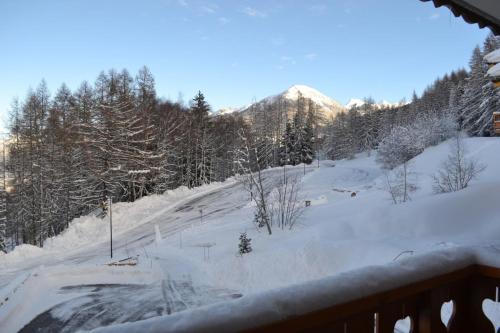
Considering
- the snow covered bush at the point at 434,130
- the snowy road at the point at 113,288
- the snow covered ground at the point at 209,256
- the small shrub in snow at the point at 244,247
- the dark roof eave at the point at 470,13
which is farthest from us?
the snow covered bush at the point at 434,130

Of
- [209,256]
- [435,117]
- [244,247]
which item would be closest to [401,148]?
[435,117]

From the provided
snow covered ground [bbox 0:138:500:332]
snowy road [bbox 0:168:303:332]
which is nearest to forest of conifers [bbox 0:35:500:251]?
snow covered ground [bbox 0:138:500:332]

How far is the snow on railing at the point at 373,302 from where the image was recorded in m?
0.94

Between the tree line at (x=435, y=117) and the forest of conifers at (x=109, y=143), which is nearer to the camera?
the forest of conifers at (x=109, y=143)

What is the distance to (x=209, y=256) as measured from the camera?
1752cm

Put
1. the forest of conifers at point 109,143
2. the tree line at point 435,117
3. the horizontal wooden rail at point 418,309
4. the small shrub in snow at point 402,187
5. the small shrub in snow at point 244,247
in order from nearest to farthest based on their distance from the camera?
the horizontal wooden rail at point 418,309
the small shrub in snow at point 244,247
the small shrub in snow at point 402,187
the forest of conifers at point 109,143
the tree line at point 435,117

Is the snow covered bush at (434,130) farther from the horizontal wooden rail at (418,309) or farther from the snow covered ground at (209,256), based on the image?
the horizontal wooden rail at (418,309)

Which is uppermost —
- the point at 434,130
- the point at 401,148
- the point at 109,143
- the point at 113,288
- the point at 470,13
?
the point at 434,130

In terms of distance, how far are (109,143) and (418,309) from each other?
99.8ft

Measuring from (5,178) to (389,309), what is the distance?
36251mm

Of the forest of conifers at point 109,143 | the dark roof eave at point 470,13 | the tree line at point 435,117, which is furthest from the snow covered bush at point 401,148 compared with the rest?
the dark roof eave at point 470,13

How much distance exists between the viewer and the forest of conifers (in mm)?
29312

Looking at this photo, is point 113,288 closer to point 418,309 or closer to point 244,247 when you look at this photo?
point 244,247

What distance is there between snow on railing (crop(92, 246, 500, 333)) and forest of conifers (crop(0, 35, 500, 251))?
19.3m
